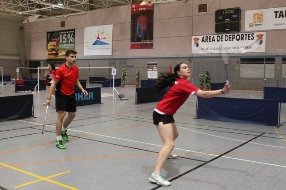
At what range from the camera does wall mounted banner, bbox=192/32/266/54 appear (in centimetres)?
2453

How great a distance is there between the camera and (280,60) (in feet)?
77.5

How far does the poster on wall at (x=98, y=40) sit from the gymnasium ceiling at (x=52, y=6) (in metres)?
2.50

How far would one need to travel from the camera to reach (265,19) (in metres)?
24.2

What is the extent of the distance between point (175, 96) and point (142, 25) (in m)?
26.9

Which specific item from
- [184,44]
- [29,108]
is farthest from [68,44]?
[29,108]

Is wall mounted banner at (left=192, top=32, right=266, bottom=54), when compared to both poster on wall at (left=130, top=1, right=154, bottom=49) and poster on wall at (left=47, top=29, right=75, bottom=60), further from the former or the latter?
poster on wall at (left=47, top=29, right=75, bottom=60)

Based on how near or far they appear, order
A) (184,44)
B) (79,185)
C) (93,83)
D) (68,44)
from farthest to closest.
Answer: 1. (68,44)
2. (93,83)
3. (184,44)
4. (79,185)

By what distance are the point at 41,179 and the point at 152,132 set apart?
175 inches

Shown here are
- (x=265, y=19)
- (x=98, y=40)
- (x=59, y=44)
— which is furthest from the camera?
(x=59, y=44)

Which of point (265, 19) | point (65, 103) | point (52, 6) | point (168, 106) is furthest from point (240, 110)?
point (52, 6)

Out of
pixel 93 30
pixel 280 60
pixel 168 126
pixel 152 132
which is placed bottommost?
pixel 152 132

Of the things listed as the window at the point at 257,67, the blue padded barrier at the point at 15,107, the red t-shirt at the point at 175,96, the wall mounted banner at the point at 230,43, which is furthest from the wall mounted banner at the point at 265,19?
the red t-shirt at the point at 175,96

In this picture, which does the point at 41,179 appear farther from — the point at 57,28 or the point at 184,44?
the point at 57,28

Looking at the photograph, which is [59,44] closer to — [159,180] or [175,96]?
[175,96]
